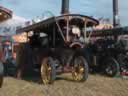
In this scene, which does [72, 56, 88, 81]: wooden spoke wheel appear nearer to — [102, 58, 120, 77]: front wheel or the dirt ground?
the dirt ground

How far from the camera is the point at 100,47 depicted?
54.5ft

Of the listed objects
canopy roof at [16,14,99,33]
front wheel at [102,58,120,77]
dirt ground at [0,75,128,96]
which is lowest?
dirt ground at [0,75,128,96]

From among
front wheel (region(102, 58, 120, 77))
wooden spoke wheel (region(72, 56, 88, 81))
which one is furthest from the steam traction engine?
front wheel (region(102, 58, 120, 77))

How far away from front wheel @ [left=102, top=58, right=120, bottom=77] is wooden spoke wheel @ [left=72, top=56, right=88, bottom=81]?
9.07 feet

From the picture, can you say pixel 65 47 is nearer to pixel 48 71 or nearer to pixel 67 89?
pixel 48 71

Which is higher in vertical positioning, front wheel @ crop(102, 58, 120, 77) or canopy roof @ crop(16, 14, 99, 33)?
canopy roof @ crop(16, 14, 99, 33)

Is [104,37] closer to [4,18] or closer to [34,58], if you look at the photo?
[34,58]

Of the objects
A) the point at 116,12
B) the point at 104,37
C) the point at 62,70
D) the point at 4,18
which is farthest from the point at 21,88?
the point at 116,12

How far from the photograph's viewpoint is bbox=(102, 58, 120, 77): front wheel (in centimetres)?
1485

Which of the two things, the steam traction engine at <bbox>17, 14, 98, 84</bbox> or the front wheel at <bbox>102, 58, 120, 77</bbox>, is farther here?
the front wheel at <bbox>102, 58, 120, 77</bbox>

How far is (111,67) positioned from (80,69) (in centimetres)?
334

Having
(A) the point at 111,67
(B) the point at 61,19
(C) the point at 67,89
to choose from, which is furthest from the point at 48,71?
(A) the point at 111,67

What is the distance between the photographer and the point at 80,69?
12352mm

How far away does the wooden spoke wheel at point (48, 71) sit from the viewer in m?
11.8
